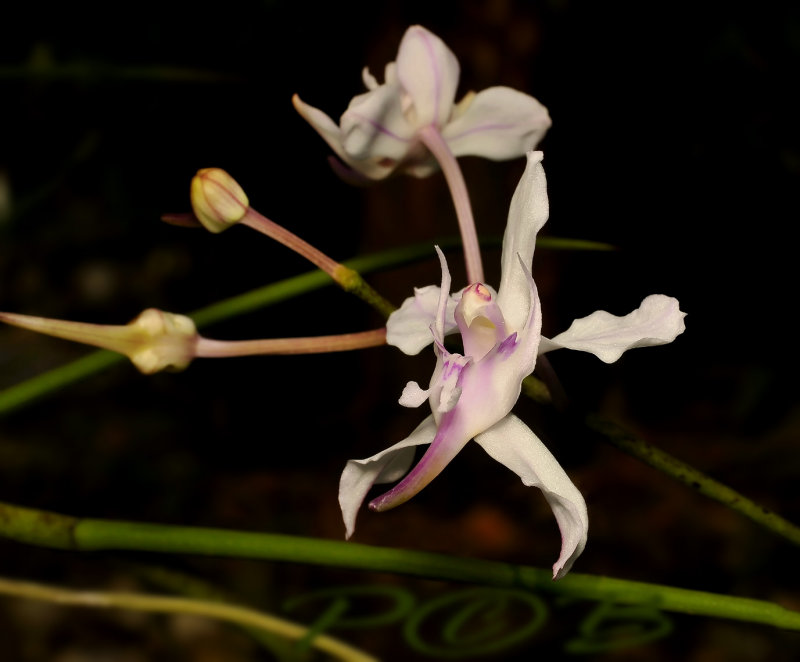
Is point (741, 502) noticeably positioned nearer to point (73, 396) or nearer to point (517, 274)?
point (517, 274)

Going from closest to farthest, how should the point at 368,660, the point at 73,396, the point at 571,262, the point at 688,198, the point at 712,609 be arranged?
the point at 712,609, the point at 368,660, the point at 688,198, the point at 571,262, the point at 73,396

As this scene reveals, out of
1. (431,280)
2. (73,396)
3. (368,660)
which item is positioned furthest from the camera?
(73,396)

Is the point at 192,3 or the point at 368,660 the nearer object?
the point at 368,660

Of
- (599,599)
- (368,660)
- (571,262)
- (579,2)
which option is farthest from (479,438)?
(571,262)

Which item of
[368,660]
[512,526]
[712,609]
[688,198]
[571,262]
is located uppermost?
[571,262]

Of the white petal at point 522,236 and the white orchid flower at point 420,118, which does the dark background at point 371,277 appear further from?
the white petal at point 522,236

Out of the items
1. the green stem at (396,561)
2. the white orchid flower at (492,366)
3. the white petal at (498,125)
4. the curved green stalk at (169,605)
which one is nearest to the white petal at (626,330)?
the white orchid flower at (492,366)

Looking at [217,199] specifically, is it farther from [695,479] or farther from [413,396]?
[695,479]

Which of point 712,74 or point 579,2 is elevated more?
point 579,2
